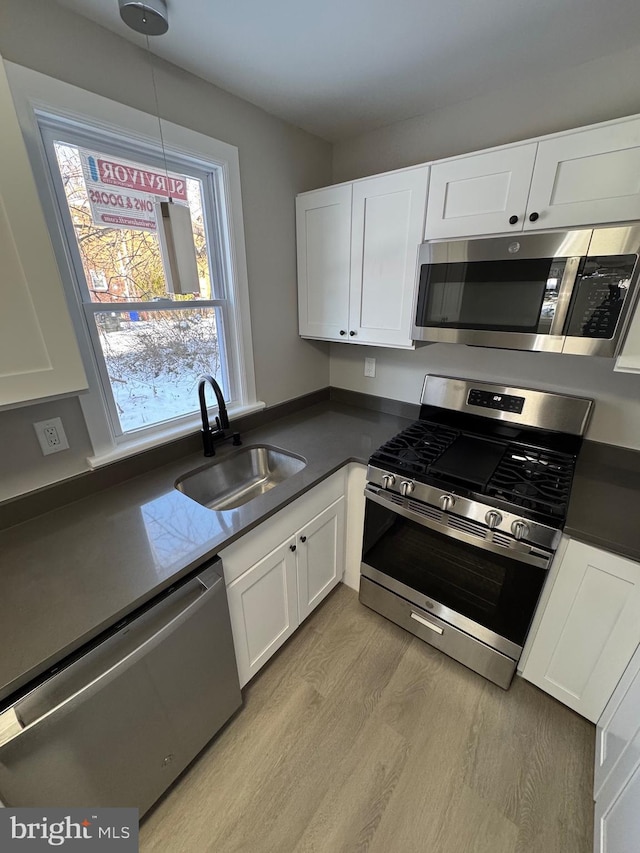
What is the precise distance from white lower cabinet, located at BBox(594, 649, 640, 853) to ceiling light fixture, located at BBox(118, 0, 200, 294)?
184cm

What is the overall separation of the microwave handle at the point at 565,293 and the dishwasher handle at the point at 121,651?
1.46m

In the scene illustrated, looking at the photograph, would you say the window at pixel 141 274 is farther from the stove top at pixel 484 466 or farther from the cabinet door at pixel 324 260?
the stove top at pixel 484 466

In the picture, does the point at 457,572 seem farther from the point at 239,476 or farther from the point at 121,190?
the point at 121,190

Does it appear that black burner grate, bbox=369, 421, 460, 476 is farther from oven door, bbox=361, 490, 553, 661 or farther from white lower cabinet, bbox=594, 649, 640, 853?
white lower cabinet, bbox=594, 649, 640, 853

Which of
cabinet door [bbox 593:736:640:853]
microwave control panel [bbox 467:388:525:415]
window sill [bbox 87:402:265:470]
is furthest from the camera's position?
microwave control panel [bbox 467:388:525:415]

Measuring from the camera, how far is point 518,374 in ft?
5.56

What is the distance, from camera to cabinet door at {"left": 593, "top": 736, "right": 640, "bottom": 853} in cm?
87

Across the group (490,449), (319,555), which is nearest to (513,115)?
(490,449)

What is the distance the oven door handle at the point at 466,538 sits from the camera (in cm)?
123

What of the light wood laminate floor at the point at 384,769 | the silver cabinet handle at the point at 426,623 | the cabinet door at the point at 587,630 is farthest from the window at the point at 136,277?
the cabinet door at the point at 587,630

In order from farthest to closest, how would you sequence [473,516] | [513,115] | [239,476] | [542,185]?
[239,476] → [513,115] → [473,516] → [542,185]

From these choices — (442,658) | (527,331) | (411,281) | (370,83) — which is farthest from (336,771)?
(370,83)

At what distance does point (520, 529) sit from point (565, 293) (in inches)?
33.6

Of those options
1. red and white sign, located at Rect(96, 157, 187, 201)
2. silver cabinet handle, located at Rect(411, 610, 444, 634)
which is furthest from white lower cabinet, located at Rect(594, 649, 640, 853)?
red and white sign, located at Rect(96, 157, 187, 201)
